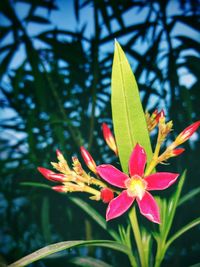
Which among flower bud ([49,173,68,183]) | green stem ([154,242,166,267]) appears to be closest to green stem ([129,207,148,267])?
green stem ([154,242,166,267])

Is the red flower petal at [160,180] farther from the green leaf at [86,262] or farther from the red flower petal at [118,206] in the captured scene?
the green leaf at [86,262]

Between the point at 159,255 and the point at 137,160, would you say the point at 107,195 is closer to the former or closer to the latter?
the point at 137,160

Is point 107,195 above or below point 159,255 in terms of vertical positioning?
above

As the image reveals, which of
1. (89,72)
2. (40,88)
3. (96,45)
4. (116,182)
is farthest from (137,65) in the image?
(116,182)

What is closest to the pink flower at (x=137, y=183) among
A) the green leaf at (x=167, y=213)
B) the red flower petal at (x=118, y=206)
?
the red flower petal at (x=118, y=206)

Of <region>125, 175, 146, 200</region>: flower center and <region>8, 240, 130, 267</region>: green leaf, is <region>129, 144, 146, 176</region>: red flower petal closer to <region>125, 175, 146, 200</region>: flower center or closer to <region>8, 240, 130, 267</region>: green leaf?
<region>125, 175, 146, 200</region>: flower center

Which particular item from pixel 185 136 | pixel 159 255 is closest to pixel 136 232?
pixel 159 255

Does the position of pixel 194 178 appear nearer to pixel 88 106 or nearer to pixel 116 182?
pixel 88 106
